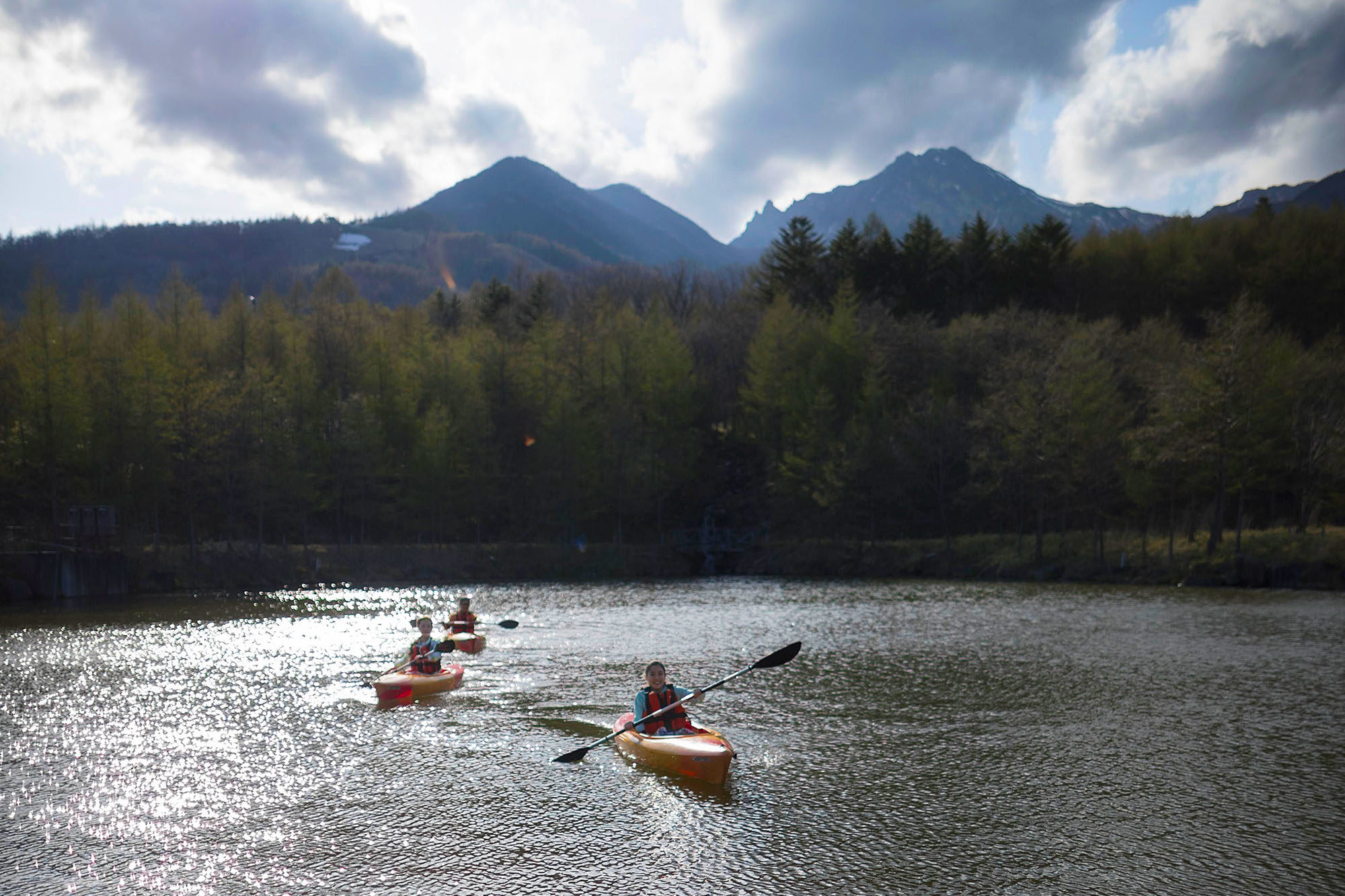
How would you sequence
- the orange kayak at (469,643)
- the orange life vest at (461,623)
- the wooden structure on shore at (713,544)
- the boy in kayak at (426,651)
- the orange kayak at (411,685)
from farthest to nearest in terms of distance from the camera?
the wooden structure on shore at (713,544) < the orange life vest at (461,623) < the orange kayak at (469,643) < the boy in kayak at (426,651) < the orange kayak at (411,685)

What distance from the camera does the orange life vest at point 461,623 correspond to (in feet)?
81.3

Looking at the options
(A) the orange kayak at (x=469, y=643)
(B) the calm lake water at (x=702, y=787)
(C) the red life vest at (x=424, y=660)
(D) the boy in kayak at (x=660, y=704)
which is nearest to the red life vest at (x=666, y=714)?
(D) the boy in kayak at (x=660, y=704)

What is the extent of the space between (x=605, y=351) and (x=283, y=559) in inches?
869

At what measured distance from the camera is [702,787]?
40.6 ft

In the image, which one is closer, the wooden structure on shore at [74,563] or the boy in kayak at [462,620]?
the boy in kayak at [462,620]

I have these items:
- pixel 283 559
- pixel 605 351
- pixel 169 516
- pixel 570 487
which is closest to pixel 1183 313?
pixel 605 351

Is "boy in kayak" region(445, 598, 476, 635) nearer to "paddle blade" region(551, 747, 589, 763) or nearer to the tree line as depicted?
"paddle blade" region(551, 747, 589, 763)

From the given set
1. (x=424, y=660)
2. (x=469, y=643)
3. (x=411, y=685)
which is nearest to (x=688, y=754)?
(x=411, y=685)

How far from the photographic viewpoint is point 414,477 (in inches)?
1917

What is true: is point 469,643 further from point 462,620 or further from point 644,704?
point 644,704

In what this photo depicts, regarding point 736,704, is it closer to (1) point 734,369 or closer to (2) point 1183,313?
(1) point 734,369

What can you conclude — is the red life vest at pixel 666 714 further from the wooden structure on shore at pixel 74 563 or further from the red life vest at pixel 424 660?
the wooden structure on shore at pixel 74 563

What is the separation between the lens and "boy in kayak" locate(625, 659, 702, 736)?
44.7 ft

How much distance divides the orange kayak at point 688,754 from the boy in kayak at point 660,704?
21cm
